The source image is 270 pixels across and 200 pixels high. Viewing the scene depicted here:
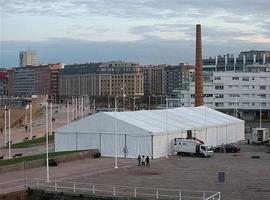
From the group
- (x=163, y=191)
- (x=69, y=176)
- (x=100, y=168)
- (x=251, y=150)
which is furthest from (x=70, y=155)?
(x=251, y=150)

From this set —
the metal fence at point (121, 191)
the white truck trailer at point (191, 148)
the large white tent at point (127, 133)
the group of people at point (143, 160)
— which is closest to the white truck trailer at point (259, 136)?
the large white tent at point (127, 133)

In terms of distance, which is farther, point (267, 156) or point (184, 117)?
point (184, 117)

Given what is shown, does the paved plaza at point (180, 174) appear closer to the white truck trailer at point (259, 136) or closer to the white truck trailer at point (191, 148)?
the white truck trailer at point (191, 148)

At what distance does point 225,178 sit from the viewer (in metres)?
40.3

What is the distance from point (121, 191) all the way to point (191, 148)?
23.8 meters

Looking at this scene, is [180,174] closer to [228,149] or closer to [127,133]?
[127,133]

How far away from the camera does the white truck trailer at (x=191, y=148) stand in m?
56.5

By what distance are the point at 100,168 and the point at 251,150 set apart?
79.2 ft

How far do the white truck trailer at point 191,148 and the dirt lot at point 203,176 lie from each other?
1.36 metres

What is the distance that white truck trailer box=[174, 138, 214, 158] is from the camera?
185 feet

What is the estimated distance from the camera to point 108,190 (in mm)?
35094

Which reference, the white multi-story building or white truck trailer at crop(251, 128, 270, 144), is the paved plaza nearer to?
white truck trailer at crop(251, 128, 270, 144)

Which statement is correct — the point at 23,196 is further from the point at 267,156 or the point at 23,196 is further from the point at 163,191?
the point at 267,156

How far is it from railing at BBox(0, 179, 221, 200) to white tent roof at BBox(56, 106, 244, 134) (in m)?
18.5
